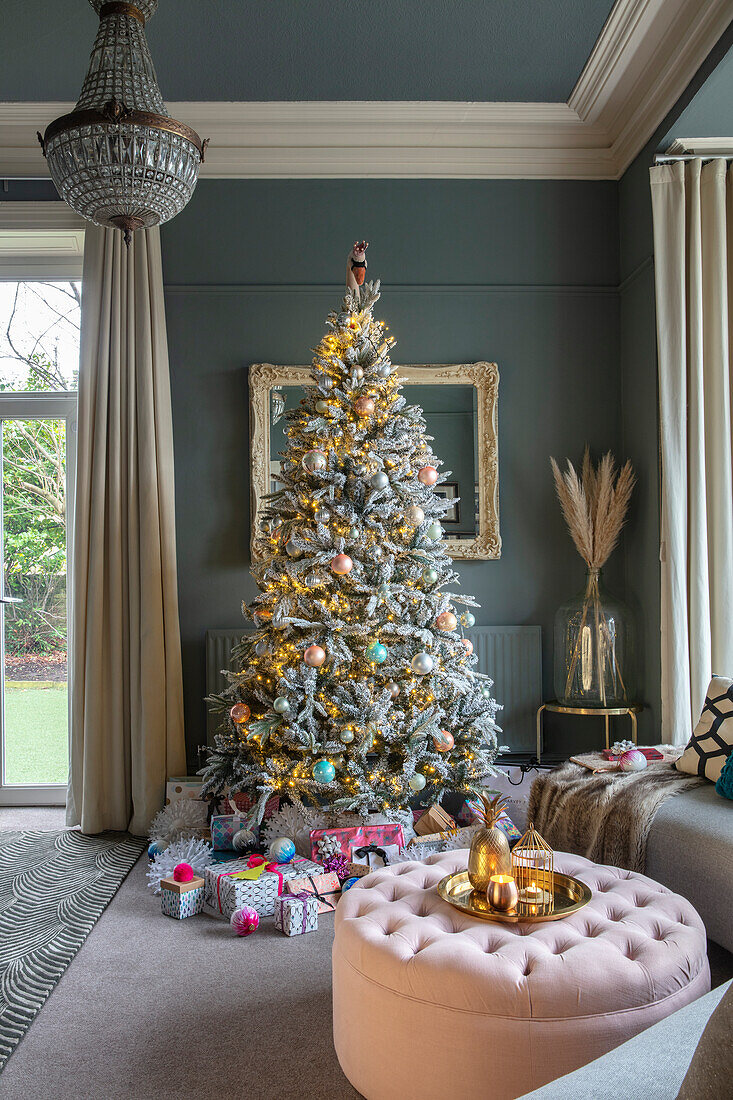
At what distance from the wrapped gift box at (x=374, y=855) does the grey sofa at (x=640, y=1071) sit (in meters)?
1.96

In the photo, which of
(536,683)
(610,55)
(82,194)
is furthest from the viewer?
(536,683)

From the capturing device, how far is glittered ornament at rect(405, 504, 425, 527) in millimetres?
3244

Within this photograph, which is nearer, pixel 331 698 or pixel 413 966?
pixel 413 966

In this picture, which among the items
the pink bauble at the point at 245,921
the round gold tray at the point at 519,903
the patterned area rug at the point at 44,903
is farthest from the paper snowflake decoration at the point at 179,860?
the round gold tray at the point at 519,903

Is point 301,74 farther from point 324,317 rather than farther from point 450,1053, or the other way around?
point 450,1053

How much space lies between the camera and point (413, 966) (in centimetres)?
153

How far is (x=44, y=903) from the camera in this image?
2.89 metres

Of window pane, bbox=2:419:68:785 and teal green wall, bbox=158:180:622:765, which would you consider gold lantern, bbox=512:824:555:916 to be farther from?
window pane, bbox=2:419:68:785

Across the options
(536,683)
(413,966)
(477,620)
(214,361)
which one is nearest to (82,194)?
(214,361)

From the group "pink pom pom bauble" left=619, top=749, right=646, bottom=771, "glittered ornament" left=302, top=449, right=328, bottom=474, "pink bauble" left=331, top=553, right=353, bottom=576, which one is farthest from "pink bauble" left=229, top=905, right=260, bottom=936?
"glittered ornament" left=302, top=449, right=328, bottom=474

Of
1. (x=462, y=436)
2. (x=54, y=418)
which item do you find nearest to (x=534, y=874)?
(x=462, y=436)

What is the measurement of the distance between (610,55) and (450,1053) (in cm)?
372

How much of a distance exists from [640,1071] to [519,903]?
78cm

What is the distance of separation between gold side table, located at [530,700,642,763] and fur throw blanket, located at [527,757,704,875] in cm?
69
